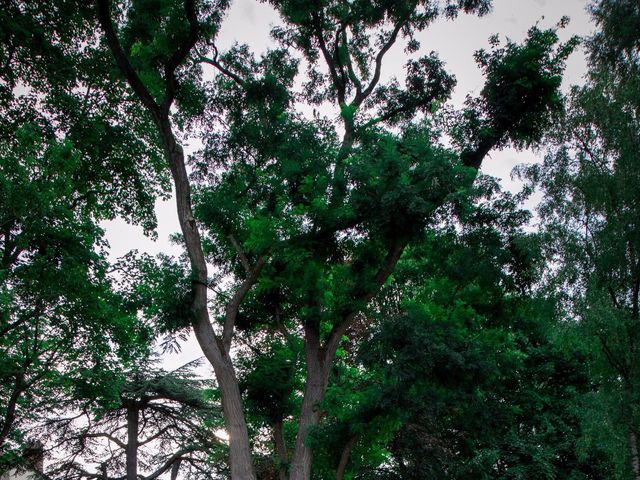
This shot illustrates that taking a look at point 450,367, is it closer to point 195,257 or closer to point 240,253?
point 240,253

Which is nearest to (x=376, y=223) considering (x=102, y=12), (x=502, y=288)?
(x=502, y=288)

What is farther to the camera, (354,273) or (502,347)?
(502,347)

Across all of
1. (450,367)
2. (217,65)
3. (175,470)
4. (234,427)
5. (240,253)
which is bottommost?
(450,367)

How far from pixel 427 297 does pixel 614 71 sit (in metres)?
5.96

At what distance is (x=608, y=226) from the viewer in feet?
33.7

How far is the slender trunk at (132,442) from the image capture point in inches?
618

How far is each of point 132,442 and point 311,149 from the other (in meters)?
10.9

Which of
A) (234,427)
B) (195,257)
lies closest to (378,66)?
(195,257)

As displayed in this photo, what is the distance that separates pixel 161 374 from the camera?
16.4 m

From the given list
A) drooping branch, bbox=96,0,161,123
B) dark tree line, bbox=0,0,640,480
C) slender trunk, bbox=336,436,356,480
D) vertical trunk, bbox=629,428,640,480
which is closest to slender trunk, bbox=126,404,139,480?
dark tree line, bbox=0,0,640,480

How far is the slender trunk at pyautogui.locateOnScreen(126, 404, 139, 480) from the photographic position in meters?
15.7

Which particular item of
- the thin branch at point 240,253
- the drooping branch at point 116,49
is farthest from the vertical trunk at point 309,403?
the drooping branch at point 116,49

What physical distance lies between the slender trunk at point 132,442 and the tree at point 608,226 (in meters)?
12.2

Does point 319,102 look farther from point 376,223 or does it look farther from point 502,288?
point 502,288
